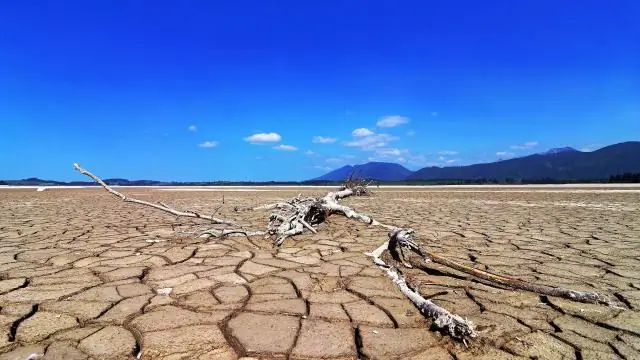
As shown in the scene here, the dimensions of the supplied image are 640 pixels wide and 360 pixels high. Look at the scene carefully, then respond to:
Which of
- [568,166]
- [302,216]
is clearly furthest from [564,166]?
[302,216]

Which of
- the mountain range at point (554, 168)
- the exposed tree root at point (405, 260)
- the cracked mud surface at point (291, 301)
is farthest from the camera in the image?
the mountain range at point (554, 168)

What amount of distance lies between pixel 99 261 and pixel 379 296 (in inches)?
92.1

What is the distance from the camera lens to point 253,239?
13.6ft

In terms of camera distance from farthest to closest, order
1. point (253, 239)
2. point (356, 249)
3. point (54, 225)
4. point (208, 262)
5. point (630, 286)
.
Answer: point (54, 225) → point (253, 239) → point (356, 249) → point (208, 262) → point (630, 286)

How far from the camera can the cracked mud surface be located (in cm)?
171

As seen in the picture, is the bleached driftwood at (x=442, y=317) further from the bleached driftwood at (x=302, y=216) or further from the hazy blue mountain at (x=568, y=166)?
the hazy blue mountain at (x=568, y=166)

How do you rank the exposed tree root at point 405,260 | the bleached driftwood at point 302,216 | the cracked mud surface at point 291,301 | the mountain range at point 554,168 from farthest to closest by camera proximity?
the mountain range at point 554,168 → the bleached driftwood at point 302,216 → the exposed tree root at point 405,260 → the cracked mud surface at point 291,301

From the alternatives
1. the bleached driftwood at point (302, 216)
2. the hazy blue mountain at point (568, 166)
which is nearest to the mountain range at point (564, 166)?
the hazy blue mountain at point (568, 166)

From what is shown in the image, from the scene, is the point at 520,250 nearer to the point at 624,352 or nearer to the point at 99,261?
the point at 624,352

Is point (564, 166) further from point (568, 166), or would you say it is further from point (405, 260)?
point (405, 260)

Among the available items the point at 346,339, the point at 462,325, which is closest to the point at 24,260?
the point at 346,339

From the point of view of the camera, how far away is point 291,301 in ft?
7.41

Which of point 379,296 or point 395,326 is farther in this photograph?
point 379,296

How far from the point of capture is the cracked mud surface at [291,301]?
5.59 ft
